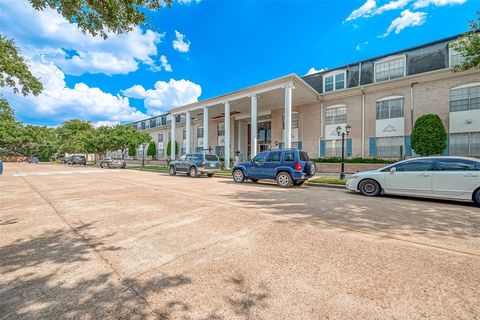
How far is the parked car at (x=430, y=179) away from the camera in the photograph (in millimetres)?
6734

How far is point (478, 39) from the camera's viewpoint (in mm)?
8586

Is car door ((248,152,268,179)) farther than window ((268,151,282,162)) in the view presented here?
Yes

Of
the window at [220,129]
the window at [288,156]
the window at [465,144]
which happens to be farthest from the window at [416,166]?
the window at [220,129]

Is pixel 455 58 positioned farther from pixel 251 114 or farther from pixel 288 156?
pixel 251 114

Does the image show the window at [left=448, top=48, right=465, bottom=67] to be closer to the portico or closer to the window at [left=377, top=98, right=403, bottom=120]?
the window at [left=377, top=98, right=403, bottom=120]

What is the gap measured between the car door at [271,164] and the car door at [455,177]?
619 centimetres

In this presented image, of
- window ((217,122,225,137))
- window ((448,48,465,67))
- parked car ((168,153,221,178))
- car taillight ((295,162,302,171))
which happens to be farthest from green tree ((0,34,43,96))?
window ((448,48,465,67))

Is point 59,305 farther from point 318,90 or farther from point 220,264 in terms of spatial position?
point 318,90

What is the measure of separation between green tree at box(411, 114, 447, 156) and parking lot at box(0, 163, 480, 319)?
12861 mm

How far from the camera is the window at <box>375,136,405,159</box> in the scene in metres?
18.3

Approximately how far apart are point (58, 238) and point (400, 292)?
543cm

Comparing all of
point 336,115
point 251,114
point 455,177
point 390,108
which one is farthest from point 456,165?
point 251,114

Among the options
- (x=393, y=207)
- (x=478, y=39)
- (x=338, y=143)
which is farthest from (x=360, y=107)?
(x=393, y=207)

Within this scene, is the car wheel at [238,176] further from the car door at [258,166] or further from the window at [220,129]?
the window at [220,129]
